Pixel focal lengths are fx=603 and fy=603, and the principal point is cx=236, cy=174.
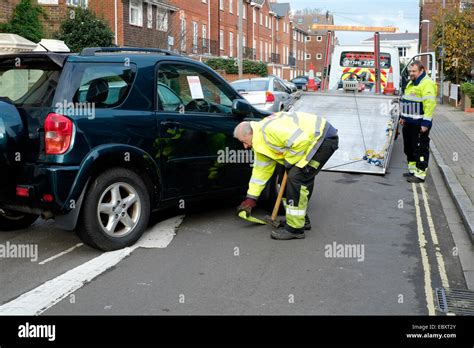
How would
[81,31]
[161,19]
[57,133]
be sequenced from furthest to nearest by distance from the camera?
[161,19], [81,31], [57,133]

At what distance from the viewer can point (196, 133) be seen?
664cm

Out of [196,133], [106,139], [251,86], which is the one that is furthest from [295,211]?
[251,86]

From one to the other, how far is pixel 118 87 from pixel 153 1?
88.5 feet

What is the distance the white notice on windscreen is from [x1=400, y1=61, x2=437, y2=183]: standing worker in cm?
486

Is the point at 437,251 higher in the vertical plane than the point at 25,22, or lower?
lower

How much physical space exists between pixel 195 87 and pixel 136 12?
→ 25.1m

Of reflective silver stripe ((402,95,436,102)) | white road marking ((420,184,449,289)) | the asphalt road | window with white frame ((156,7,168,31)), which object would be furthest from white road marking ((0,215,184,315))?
window with white frame ((156,7,168,31))

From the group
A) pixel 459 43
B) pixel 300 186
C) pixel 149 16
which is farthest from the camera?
pixel 459 43

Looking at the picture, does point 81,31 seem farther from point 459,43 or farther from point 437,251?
point 459,43

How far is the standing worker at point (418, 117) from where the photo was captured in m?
10.2

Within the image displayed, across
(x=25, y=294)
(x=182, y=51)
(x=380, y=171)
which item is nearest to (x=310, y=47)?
(x=182, y=51)

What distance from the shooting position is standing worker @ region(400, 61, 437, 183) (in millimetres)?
10195

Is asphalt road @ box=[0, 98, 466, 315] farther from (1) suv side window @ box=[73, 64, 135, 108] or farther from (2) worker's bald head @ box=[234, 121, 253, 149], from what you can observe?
(1) suv side window @ box=[73, 64, 135, 108]
